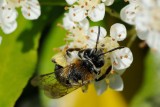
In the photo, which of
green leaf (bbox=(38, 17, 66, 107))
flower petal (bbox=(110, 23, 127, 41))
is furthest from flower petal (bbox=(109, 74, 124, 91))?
green leaf (bbox=(38, 17, 66, 107))

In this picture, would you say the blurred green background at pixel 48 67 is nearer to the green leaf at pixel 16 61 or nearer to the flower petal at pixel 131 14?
the green leaf at pixel 16 61

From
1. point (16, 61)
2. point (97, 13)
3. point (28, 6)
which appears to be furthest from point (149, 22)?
point (16, 61)

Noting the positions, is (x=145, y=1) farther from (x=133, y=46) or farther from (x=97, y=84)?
(x=133, y=46)

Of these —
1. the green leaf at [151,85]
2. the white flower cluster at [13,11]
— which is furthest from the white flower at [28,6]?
the green leaf at [151,85]

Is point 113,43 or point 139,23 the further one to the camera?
point 113,43

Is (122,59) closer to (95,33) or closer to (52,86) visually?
(95,33)

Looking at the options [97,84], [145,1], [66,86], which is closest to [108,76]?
[97,84]
